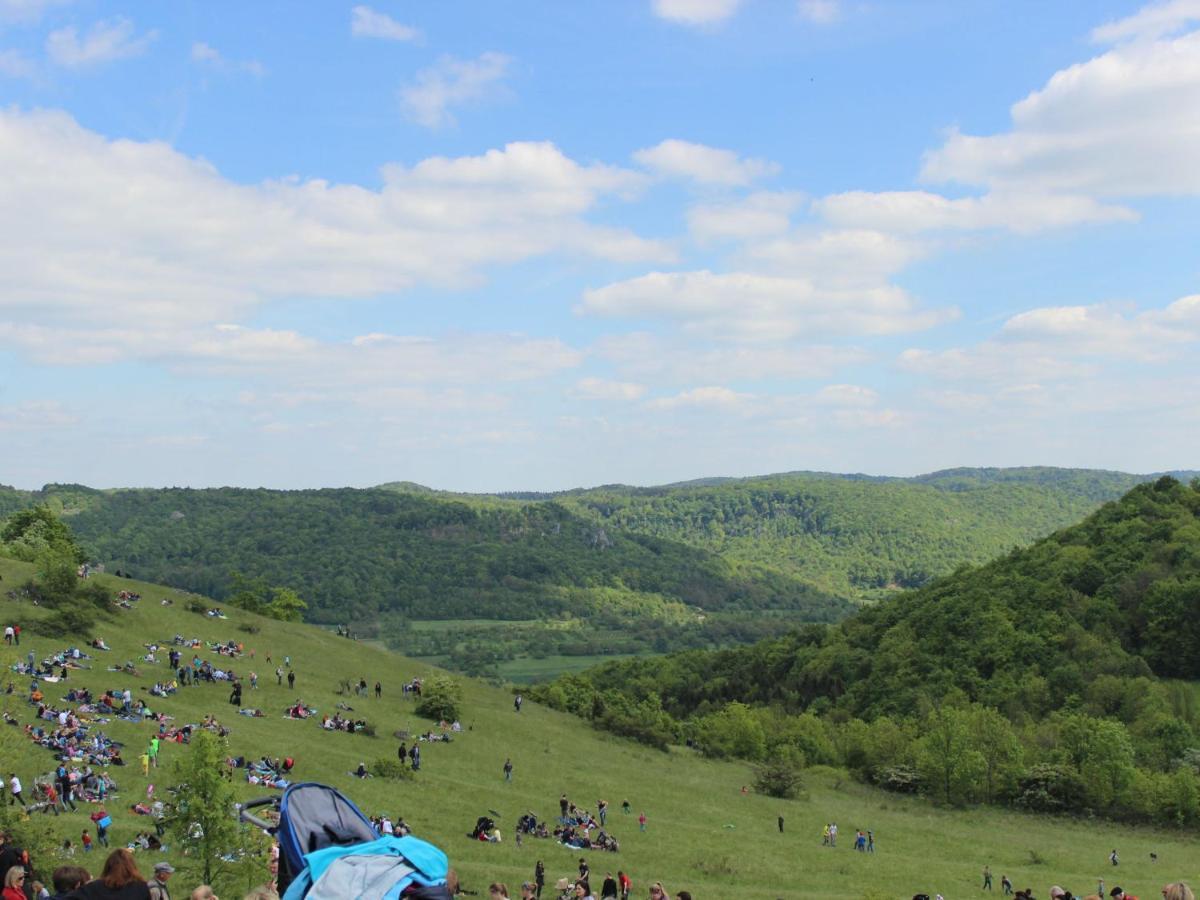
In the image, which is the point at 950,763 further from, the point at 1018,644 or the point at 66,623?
the point at 66,623

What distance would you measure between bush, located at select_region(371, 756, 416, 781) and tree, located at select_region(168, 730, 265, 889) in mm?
23760

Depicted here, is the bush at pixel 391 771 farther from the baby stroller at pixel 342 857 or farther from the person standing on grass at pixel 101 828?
the baby stroller at pixel 342 857

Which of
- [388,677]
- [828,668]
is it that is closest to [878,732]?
[828,668]

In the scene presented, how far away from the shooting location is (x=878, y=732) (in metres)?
87.8

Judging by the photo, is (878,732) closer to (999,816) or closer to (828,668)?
(999,816)

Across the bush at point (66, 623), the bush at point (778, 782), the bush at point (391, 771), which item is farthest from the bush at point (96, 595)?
the bush at point (778, 782)

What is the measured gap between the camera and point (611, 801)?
50656 millimetres

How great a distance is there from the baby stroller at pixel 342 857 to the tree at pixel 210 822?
15.5 m

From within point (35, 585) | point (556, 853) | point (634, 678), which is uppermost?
point (35, 585)

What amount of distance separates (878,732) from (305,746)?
59.9 meters

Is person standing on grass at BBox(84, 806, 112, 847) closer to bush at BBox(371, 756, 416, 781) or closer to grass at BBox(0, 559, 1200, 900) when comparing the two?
grass at BBox(0, 559, 1200, 900)

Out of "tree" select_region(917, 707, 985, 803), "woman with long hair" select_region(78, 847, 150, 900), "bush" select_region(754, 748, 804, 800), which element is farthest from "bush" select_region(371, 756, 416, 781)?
"tree" select_region(917, 707, 985, 803)

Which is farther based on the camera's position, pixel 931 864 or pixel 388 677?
pixel 388 677

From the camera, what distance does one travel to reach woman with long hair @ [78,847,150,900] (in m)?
7.75
